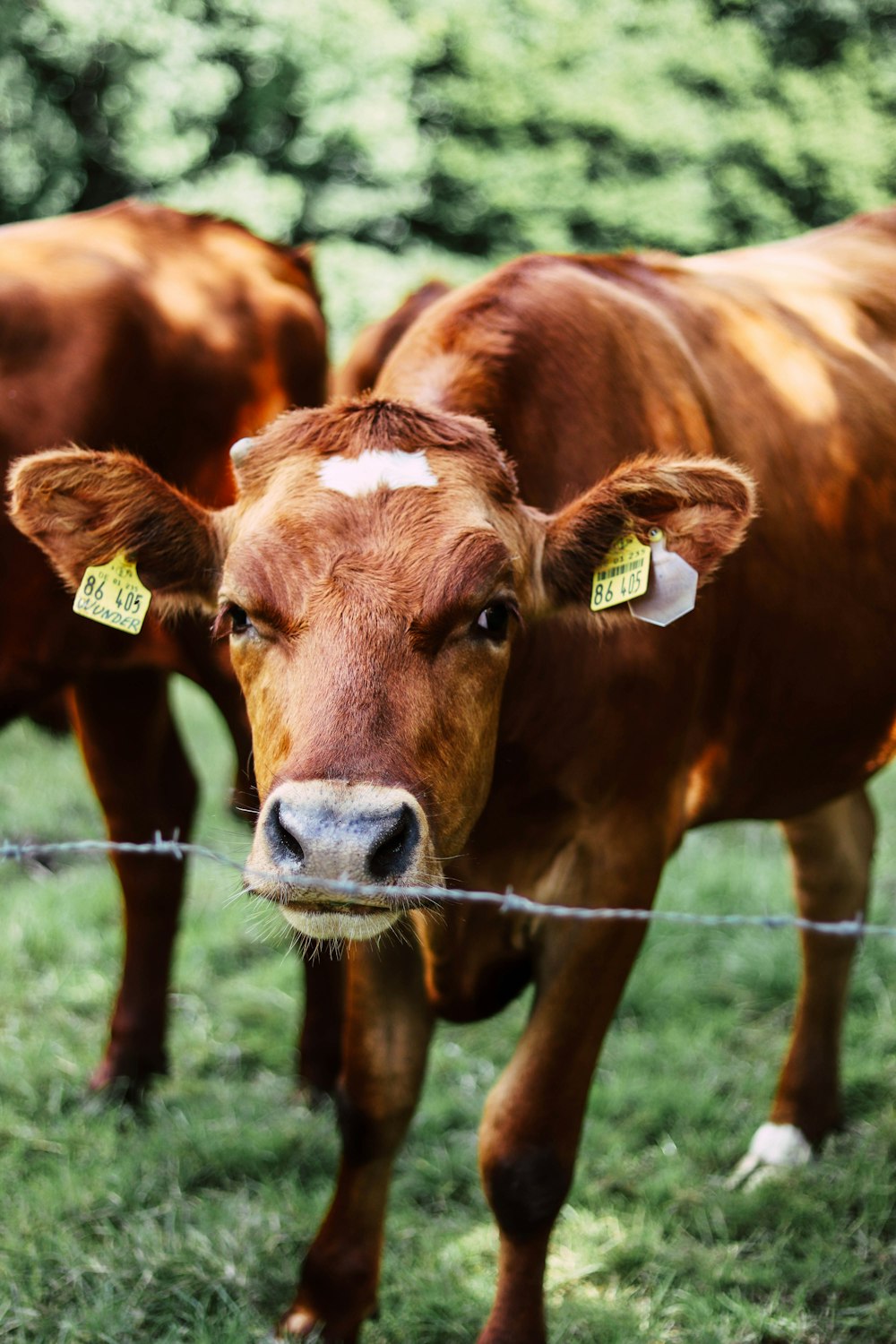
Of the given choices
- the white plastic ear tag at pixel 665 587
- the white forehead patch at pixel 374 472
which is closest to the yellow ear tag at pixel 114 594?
the white forehead patch at pixel 374 472

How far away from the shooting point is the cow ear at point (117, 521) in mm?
2689

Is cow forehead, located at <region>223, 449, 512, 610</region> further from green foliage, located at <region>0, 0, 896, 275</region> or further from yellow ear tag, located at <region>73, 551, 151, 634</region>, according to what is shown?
green foliage, located at <region>0, 0, 896, 275</region>

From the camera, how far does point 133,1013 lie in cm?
425

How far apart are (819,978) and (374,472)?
2.19 m

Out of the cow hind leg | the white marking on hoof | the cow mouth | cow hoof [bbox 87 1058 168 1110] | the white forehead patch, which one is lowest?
cow hoof [bbox 87 1058 168 1110]

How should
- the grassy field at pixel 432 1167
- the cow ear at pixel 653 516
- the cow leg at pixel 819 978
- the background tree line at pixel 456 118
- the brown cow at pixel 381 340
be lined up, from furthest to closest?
the background tree line at pixel 456 118
the brown cow at pixel 381 340
the cow leg at pixel 819 978
the grassy field at pixel 432 1167
the cow ear at pixel 653 516

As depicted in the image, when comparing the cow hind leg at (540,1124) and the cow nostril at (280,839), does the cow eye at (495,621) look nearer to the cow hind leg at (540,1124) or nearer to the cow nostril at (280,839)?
the cow nostril at (280,839)

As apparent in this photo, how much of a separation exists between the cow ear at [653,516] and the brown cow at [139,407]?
118 centimetres

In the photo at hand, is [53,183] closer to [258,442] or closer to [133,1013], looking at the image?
[133,1013]

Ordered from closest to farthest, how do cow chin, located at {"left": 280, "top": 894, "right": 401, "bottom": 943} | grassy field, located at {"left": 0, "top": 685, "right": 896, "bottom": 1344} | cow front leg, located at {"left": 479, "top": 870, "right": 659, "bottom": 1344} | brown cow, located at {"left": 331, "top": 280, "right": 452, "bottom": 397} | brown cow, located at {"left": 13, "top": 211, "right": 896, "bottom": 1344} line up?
cow chin, located at {"left": 280, "top": 894, "right": 401, "bottom": 943}, brown cow, located at {"left": 13, "top": 211, "right": 896, "bottom": 1344}, cow front leg, located at {"left": 479, "top": 870, "right": 659, "bottom": 1344}, grassy field, located at {"left": 0, "top": 685, "right": 896, "bottom": 1344}, brown cow, located at {"left": 331, "top": 280, "right": 452, "bottom": 397}

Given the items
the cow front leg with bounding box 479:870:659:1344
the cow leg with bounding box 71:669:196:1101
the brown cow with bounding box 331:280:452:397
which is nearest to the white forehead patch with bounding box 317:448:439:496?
the cow front leg with bounding box 479:870:659:1344

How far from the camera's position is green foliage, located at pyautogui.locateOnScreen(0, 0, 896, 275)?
11344mm

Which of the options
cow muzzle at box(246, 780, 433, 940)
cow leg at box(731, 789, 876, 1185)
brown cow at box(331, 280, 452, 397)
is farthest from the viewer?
brown cow at box(331, 280, 452, 397)

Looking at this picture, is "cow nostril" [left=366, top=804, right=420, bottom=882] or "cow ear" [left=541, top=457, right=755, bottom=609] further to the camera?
"cow ear" [left=541, top=457, right=755, bottom=609]
